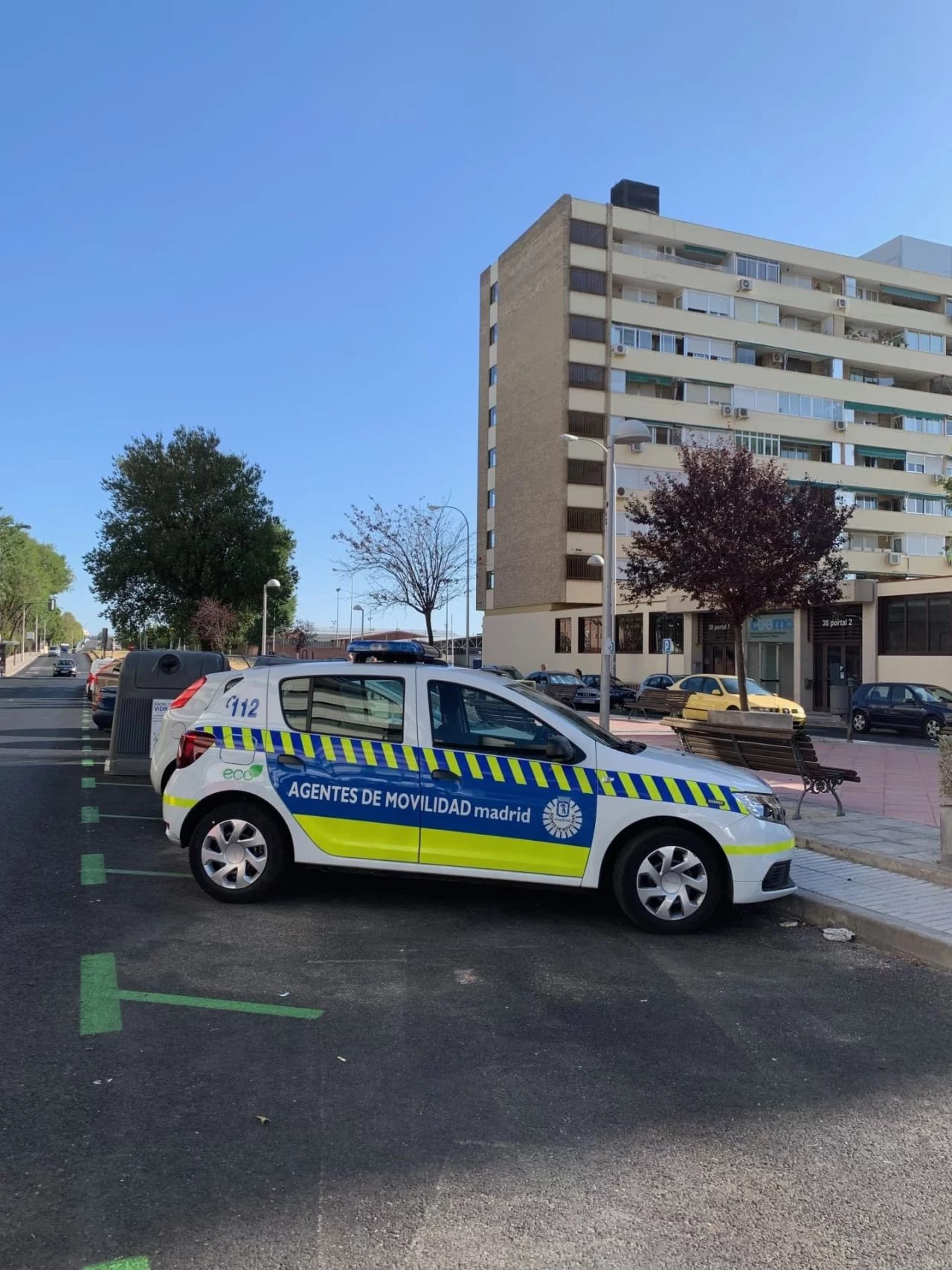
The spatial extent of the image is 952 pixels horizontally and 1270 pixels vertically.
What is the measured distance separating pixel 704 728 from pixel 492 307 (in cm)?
5048

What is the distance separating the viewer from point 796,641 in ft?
120

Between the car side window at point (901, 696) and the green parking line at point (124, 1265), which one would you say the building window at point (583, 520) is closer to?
the car side window at point (901, 696)

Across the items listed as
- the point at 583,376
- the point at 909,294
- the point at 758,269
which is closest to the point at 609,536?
the point at 583,376

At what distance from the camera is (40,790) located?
11203mm

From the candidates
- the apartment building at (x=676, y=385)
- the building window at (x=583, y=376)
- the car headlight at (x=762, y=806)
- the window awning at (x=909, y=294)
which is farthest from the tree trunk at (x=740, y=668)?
the window awning at (x=909, y=294)

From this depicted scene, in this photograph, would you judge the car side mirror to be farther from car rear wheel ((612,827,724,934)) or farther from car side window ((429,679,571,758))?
car rear wheel ((612,827,724,934))

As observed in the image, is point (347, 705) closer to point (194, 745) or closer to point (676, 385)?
point (194, 745)

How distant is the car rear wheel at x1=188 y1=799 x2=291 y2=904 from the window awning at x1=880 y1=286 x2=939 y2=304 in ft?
191

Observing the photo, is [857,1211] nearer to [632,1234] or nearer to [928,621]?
[632,1234]

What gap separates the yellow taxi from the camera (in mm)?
24438

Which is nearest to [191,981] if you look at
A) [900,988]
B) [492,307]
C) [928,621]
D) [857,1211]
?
[857,1211]

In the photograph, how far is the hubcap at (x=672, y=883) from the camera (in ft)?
18.8

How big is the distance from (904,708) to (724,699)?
4.63 m

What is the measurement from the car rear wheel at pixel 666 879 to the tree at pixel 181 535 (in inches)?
1743
